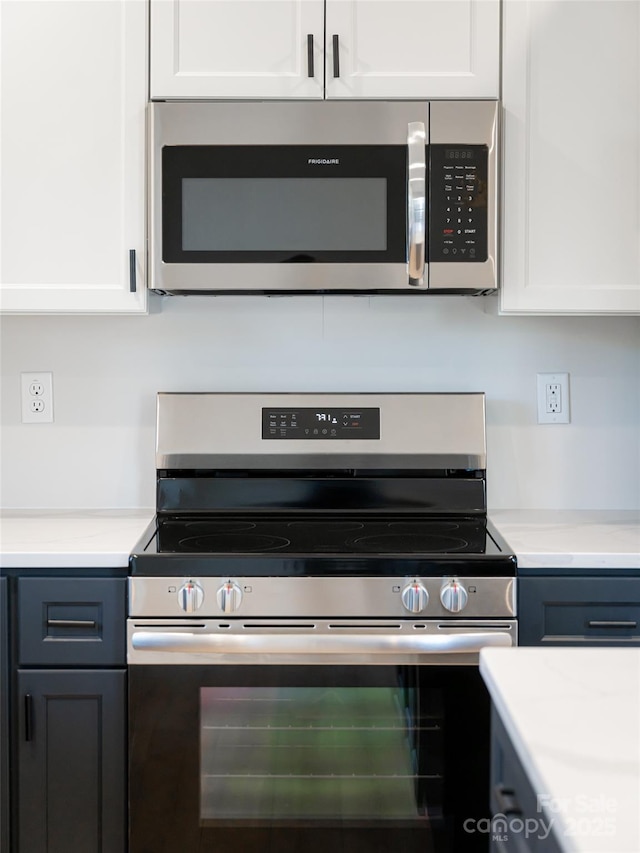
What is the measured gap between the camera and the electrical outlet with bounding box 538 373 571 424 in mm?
2080

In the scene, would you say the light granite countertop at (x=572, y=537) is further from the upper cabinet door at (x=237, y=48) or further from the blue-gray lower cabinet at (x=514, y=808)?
the upper cabinet door at (x=237, y=48)

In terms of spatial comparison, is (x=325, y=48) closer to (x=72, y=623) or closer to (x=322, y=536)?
(x=322, y=536)

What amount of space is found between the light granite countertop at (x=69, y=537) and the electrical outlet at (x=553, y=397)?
1.06 m

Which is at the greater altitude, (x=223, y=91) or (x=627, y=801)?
(x=223, y=91)

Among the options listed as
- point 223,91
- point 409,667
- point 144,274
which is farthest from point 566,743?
point 223,91

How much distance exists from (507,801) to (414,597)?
720mm

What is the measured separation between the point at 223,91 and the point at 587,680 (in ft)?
4.73

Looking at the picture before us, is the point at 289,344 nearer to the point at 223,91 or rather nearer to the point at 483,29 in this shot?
the point at 223,91

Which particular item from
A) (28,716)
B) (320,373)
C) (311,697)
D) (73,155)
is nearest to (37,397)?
(73,155)

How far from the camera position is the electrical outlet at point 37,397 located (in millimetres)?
2078

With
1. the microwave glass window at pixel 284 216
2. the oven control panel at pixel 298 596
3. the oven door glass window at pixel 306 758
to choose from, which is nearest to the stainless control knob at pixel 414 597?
the oven control panel at pixel 298 596

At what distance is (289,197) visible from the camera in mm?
1757

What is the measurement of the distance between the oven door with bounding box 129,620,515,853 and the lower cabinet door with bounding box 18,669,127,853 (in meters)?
0.04

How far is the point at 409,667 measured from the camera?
1547mm
